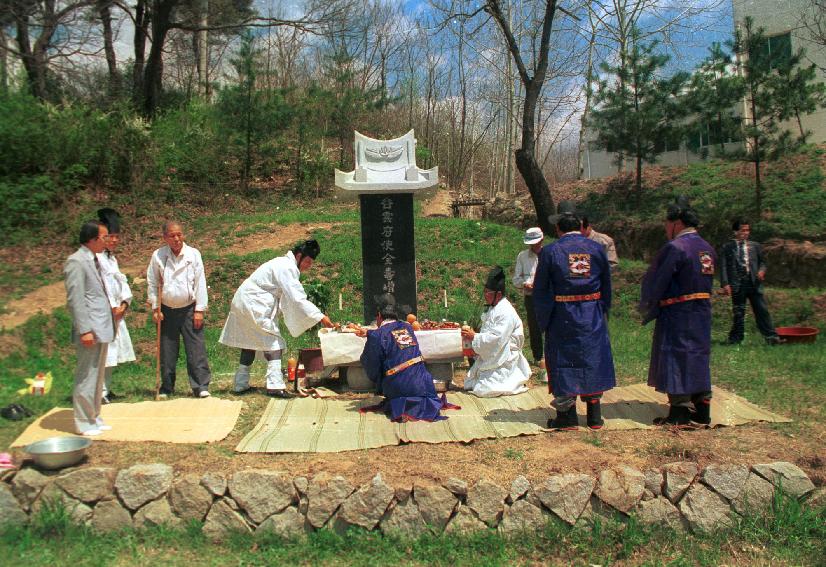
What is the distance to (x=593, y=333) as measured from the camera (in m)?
5.72

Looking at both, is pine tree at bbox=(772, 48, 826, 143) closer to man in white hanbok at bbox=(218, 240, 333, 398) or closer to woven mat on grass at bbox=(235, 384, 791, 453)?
woven mat on grass at bbox=(235, 384, 791, 453)

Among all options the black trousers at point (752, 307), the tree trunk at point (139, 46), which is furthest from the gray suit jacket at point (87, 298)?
the tree trunk at point (139, 46)

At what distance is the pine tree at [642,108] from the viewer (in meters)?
17.1

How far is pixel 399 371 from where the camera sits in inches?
246

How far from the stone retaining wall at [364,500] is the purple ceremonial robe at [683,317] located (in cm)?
106

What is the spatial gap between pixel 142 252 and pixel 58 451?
35.7 feet

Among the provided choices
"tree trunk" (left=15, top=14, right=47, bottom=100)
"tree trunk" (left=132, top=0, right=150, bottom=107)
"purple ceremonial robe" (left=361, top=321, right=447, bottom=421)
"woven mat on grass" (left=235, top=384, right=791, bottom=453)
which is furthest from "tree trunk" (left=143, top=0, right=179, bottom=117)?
"purple ceremonial robe" (left=361, top=321, right=447, bottom=421)

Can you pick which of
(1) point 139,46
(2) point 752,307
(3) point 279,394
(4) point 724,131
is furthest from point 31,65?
(2) point 752,307

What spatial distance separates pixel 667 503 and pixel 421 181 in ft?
16.2

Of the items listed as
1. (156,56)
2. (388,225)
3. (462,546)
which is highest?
(156,56)

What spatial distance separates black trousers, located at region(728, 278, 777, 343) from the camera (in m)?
9.62

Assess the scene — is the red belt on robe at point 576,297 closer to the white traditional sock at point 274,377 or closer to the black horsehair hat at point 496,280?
the black horsehair hat at point 496,280

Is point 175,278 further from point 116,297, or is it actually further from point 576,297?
point 576,297

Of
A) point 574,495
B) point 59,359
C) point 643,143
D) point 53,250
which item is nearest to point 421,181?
point 574,495
